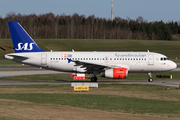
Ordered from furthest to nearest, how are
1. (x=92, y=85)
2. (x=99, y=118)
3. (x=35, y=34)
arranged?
1. (x=35, y=34)
2. (x=92, y=85)
3. (x=99, y=118)

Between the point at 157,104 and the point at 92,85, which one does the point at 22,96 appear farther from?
the point at 157,104

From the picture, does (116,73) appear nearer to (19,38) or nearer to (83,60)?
(83,60)

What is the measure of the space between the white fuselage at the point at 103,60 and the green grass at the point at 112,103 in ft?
49.9

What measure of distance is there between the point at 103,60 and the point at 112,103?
1932 centimetres

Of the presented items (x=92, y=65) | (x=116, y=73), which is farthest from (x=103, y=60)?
(x=116, y=73)

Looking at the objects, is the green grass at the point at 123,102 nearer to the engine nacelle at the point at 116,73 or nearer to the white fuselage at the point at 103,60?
the engine nacelle at the point at 116,73

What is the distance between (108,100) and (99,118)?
7.56 meters

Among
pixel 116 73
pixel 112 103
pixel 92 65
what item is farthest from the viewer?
pixel 92 65

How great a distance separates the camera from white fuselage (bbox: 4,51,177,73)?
42844 millimetres

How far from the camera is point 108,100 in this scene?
25641 millimetres

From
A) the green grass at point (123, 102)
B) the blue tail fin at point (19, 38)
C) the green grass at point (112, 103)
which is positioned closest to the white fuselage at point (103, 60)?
the blue tail fin at point (19, 38)

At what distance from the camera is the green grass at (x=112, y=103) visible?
21391 mm

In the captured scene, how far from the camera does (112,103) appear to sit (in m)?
24.1

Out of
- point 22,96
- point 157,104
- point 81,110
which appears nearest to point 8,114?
point 81,110
